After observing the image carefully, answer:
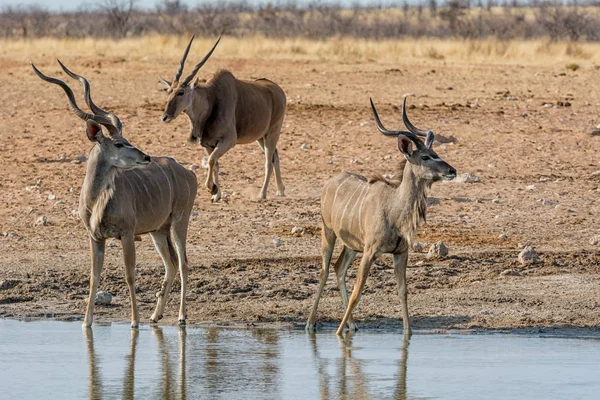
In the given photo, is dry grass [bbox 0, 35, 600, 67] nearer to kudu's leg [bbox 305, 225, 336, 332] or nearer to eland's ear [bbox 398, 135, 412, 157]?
kudu's leg [bbox 305, 225, 336, 332]

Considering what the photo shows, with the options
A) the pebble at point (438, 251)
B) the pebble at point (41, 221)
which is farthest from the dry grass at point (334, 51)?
the pebble at point (438, 251)

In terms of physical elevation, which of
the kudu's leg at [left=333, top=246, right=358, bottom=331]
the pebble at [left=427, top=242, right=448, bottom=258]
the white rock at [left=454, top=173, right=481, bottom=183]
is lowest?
the pebble at [left=427, top=242, right=448, bottom=258]

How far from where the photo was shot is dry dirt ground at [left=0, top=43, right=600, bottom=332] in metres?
8.13

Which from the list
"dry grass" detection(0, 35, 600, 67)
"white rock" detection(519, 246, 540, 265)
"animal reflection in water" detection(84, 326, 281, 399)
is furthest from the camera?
"dry grass" detection(0, 35, 600, 67)

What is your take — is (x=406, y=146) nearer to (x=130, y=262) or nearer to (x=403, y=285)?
(x=403, y=285)

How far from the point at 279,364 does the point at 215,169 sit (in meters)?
5.41

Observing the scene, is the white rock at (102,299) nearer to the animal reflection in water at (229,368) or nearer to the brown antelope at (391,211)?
the animal reflection in water at (229,368)

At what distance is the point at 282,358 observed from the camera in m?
6.69

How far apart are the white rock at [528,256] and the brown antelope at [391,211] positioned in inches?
72.1

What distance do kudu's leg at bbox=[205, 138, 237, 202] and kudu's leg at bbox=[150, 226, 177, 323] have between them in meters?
3.24

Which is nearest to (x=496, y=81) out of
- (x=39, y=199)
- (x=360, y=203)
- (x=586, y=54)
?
(x=586, y=54)

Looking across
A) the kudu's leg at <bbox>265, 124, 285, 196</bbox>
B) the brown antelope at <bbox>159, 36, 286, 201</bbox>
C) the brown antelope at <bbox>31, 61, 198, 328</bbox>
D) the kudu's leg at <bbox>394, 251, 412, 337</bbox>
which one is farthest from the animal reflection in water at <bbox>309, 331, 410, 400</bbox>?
the kudu's leg at <bbox>265, 124, 285, 196</bbox>

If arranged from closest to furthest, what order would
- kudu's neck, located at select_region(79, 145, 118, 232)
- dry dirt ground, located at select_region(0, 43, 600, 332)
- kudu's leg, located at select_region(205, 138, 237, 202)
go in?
kudu's neck, located at select_region(79, 145, 118, 232) < dry dirt ground, located at select_region(0, 43, 600, 332) < kudu's leg, located at select_region(205, 138, 237, 202)

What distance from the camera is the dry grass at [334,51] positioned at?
21.7m
